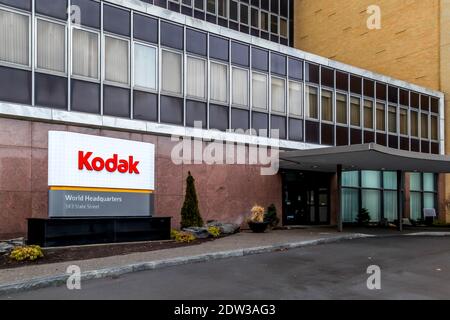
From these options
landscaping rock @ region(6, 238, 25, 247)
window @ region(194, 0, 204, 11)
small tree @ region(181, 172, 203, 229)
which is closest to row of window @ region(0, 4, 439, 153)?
small tree @ region(181, 172, 203, 229)

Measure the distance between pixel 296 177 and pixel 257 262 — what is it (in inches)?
488

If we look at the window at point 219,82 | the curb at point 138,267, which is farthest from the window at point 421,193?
the curb at point 138,267

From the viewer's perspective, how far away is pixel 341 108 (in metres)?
25.4

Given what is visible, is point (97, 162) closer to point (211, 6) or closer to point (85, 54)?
point (85, 54)

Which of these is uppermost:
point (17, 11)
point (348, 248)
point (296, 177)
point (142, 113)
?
point (17, 11)

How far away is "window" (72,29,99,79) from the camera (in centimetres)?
1638

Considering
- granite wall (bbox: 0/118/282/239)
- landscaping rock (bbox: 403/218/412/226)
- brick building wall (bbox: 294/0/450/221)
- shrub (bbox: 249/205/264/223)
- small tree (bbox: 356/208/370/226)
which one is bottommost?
landscaping rock (bbox: 403/218/412/226)

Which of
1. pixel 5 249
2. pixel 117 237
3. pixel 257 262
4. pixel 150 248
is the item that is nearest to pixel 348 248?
pixel 257 262

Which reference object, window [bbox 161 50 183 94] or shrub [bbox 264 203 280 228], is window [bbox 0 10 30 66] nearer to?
window [bbox 161 50 183 94]

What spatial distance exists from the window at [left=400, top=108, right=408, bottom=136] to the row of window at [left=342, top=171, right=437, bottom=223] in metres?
2.63

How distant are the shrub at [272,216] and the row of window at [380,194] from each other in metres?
6.83

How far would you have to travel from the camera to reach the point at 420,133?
29.8 m
